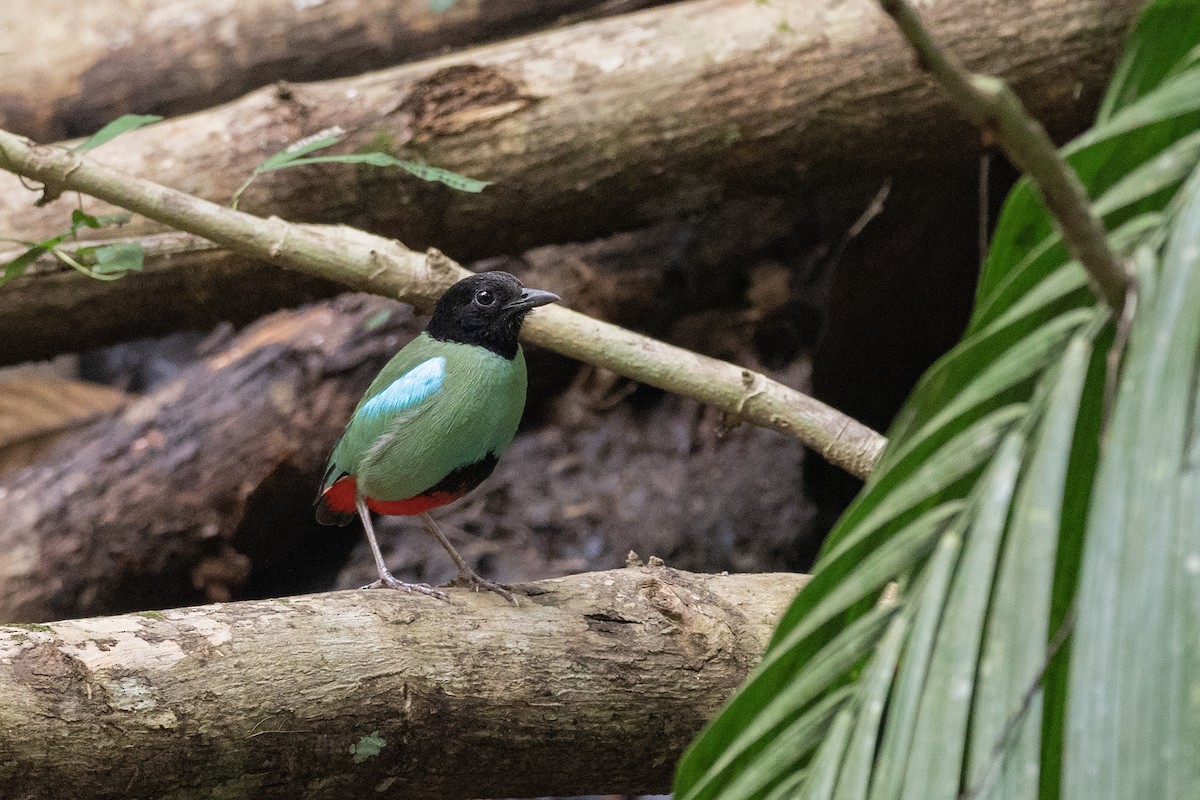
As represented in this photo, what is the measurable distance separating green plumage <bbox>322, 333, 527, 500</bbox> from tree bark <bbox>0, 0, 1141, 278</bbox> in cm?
135

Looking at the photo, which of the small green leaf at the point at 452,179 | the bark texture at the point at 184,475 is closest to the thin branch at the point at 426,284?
the small green leaf at the point at 452,179

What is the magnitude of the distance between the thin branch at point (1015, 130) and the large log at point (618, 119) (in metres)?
3.88

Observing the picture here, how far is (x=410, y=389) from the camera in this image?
361cm

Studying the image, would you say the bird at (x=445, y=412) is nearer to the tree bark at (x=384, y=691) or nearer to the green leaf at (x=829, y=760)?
the tree bark at (x=384, y=691)

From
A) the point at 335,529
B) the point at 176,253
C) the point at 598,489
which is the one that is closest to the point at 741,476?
the point at 598,489

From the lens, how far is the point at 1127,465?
0.98 meters

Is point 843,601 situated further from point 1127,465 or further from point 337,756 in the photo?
point 337,756

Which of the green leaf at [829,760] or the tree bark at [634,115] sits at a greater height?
the tree bark at [634,115]

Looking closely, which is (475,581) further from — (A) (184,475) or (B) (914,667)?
(A) (184,475)

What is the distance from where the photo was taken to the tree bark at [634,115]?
185 inches

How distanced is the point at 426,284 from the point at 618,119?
Answer: 136cm

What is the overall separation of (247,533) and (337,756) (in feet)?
11.3

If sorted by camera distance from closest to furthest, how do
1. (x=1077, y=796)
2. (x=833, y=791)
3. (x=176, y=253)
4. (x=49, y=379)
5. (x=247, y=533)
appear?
1. (x=1077, y=796)
2. (x=833, y=791)
3. (x=176, y=253)
4. (x=247, y=533)
5. (x=49, y=379)

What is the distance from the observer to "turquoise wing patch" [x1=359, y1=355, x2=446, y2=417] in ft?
11.8
